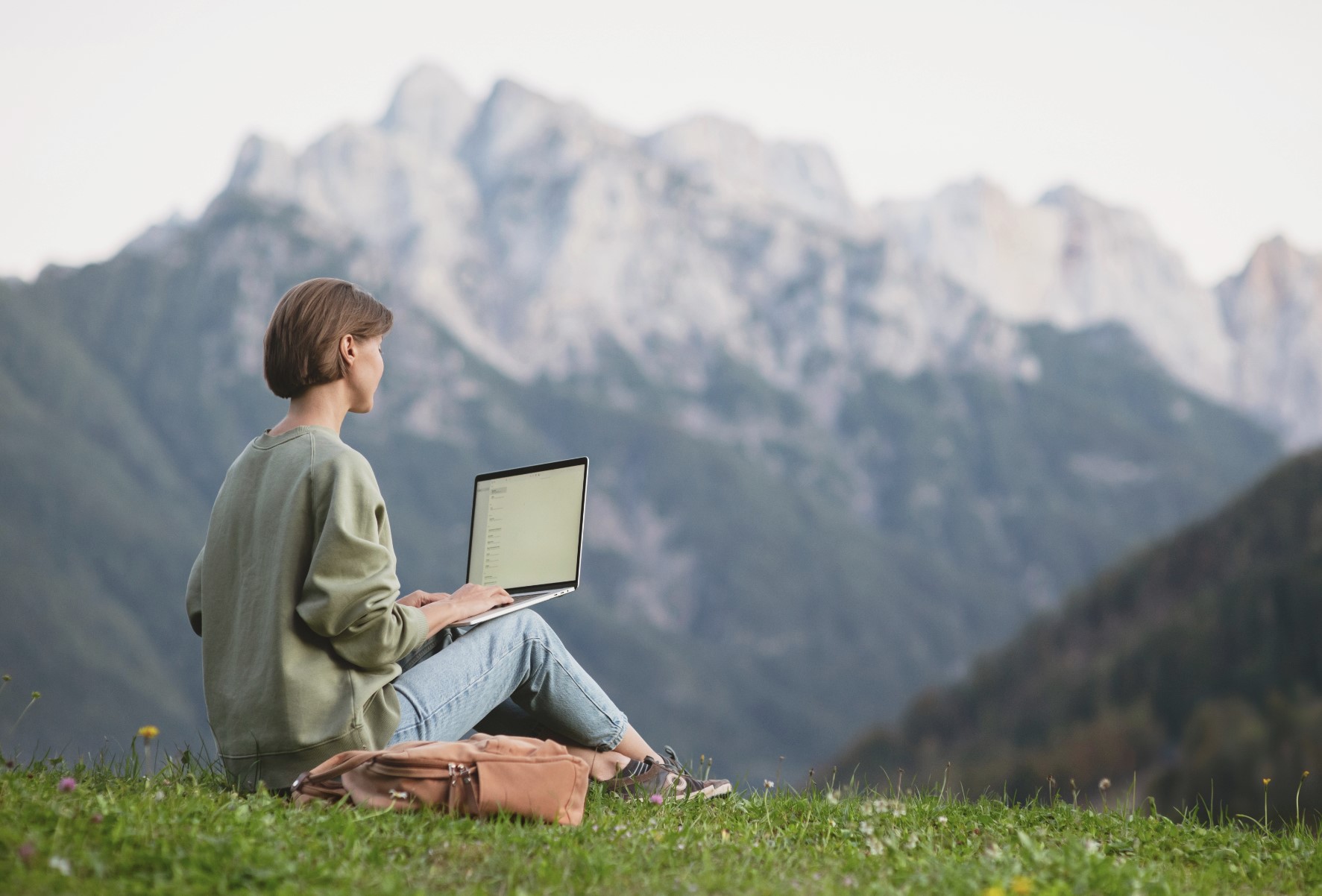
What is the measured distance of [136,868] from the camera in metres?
3.87

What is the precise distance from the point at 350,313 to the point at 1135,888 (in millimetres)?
3273

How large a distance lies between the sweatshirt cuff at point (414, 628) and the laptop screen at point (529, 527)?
91 cm

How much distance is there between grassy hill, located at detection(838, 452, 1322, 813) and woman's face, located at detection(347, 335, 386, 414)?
159 ft

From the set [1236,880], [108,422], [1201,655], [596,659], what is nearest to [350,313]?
[1236,880]

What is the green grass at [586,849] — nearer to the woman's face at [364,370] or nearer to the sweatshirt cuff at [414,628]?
the sweatshirt cuff at [414,628]

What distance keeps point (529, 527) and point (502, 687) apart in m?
0.89

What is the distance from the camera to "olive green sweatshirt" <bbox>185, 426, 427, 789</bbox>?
4547 mm

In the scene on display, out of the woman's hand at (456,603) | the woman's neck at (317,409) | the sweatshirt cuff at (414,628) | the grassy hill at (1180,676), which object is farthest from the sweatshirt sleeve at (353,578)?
the grassy hill at (1180,676)

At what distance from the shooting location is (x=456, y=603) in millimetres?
5008

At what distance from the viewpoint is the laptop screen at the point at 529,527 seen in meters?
5.69

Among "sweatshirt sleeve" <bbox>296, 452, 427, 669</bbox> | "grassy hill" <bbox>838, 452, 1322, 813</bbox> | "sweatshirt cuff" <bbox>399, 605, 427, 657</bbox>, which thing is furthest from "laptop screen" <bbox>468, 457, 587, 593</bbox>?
"grassy hill" <bbox>838, 452, 1322, 813</bbox>

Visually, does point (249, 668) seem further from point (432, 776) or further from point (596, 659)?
point (596, 659)

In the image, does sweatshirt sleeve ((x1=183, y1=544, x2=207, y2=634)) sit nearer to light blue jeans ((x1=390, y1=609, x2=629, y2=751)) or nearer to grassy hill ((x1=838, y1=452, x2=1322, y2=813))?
light blue jeans ((x1=390, y1=609, x2=629, y2=751))

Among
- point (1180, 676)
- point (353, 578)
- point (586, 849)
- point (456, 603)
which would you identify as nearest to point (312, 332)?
point (353, 578)
